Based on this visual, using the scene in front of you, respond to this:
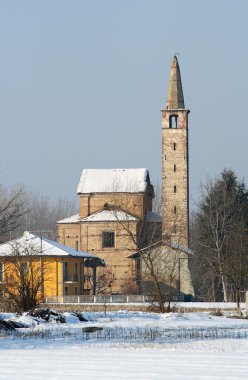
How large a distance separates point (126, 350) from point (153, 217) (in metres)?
59.0

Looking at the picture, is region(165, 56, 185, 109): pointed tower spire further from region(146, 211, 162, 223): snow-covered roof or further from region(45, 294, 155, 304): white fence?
region(45, 294, 155, 304): white fence

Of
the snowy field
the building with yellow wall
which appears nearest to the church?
the building with yellow wall

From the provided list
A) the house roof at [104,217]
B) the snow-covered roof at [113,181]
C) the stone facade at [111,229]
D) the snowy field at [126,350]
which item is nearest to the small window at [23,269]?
the snowy field at [126,350]

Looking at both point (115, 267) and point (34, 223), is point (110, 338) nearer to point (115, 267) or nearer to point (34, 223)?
point (115, 267)

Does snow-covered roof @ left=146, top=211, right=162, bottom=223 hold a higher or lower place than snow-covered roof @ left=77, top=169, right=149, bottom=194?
lower

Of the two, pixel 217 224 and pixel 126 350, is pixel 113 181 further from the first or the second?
pixel 126 350

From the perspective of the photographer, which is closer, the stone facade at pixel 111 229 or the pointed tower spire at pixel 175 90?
the stone facade at pixel 111 229

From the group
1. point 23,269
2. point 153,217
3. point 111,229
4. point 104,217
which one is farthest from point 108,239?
point 23,269

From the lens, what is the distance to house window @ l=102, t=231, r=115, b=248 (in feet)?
265

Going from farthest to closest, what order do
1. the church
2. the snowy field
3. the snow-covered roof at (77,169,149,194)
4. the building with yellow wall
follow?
the snow-covered roof at (77,169,149,194), the church, the building with yellow wall, the snowy field

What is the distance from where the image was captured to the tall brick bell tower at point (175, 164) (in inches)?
3044

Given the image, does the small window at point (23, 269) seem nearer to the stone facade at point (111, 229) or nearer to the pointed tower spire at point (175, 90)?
the stone facade at point (111, 229)

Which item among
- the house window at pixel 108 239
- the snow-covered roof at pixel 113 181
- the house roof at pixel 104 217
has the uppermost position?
the snow-covered roof at pixel 113 181

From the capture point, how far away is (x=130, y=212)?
82.2m
